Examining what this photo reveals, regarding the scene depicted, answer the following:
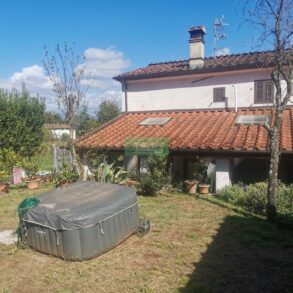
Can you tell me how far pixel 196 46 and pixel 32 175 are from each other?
11204 millimetres

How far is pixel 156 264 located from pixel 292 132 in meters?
8.82

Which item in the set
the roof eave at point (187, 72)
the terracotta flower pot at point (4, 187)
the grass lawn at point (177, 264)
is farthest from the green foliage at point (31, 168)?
the grass lawn at point (177, 264)

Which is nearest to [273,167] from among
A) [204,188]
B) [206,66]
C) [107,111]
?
[204,188]

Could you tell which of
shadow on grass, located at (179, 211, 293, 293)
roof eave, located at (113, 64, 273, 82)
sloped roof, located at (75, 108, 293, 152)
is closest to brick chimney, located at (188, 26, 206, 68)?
roof eave, located at (113, 64, 273, 82)

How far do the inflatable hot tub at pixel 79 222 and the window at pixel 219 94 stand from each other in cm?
1015

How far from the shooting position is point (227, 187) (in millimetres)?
12711

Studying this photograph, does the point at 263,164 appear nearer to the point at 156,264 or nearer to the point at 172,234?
the point at 172,234

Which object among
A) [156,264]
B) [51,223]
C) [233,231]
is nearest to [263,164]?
[233,231]

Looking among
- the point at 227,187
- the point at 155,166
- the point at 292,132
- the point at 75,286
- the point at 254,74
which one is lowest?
the point at 75,286

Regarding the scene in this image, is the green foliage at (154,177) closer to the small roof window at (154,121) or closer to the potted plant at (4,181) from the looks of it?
the small roof window at (154,121)

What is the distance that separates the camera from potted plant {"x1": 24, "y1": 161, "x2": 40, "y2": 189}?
15617 mm

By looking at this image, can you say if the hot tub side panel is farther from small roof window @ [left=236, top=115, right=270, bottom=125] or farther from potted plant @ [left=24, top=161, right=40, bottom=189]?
small roof window @ [left=236, top=115, right=270, bottom=125]

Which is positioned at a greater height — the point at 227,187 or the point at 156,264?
the point at 227,187

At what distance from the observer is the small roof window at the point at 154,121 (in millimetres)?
16703
